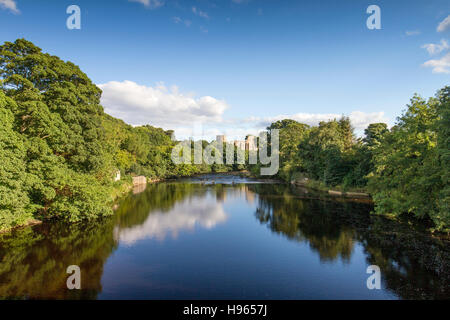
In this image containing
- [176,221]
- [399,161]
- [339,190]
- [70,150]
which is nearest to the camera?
[399,161]

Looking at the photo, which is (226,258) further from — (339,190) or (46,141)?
(339,190)

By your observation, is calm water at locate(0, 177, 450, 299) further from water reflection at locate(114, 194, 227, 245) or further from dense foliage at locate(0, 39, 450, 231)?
dense foliage at locate(0, 39, 450, 231)

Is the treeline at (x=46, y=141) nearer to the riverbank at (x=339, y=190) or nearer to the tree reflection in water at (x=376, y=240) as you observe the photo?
the tree reflection in water at (x=376, y=240)

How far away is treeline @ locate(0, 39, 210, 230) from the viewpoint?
16.4m

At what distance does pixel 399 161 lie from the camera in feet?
70.7

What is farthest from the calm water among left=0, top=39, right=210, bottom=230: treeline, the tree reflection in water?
left=0, top=39, right=210, bottom=230: treeline

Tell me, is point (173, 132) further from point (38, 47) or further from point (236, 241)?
point (236, 241)

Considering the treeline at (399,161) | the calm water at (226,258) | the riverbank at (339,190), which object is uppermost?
the treeline at (399,161)

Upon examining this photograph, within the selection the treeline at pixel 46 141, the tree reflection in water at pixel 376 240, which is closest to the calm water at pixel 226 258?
the tree reflection in water at pixel 376 240

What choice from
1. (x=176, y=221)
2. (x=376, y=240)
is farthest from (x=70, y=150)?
(x=376, y=240)

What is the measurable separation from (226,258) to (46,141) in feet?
52.0

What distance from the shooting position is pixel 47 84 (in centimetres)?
2381

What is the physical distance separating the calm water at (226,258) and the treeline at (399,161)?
244 cm

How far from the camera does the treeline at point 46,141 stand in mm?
16375
